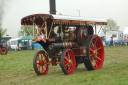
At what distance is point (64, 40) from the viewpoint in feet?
24.2

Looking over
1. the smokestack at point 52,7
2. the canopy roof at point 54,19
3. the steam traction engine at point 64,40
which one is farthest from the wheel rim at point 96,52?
the smokestack at point 52,7

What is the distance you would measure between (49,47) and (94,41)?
1.95 meters

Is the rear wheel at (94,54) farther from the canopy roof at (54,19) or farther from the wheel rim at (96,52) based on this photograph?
the canopy roof at (54,19)

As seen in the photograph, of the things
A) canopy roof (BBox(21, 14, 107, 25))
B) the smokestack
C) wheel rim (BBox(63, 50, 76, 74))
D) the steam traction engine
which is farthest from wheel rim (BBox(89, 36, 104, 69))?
the smokestack

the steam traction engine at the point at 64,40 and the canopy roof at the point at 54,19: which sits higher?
the canopy roof at the point at 54,19

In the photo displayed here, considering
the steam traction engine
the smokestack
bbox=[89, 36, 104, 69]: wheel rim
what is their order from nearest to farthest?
the steam traction engine
bbox=[89, 36, 104, 69]: wheel rim
the smokestack

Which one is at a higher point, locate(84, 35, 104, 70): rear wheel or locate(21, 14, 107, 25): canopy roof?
locate(21, 14, 107, 25): canopy roof

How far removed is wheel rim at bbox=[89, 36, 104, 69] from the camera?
26.6ft

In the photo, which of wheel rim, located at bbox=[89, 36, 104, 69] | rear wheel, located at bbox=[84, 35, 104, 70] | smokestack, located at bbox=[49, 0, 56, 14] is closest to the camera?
rear wheel, located at bbox=[84, 35, 104, 70]

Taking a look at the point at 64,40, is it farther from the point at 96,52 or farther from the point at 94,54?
the point at 96,52

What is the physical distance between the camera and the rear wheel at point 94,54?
7.62 meters

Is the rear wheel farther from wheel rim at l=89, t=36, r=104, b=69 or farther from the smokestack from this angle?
the smokestack

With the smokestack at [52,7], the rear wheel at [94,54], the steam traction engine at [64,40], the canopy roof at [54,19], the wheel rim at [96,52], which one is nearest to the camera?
the canopy roof at [54,19]

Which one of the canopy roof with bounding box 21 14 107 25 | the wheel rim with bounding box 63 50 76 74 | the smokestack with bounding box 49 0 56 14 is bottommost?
the wheel rim with bounding box 63 50 76 74
